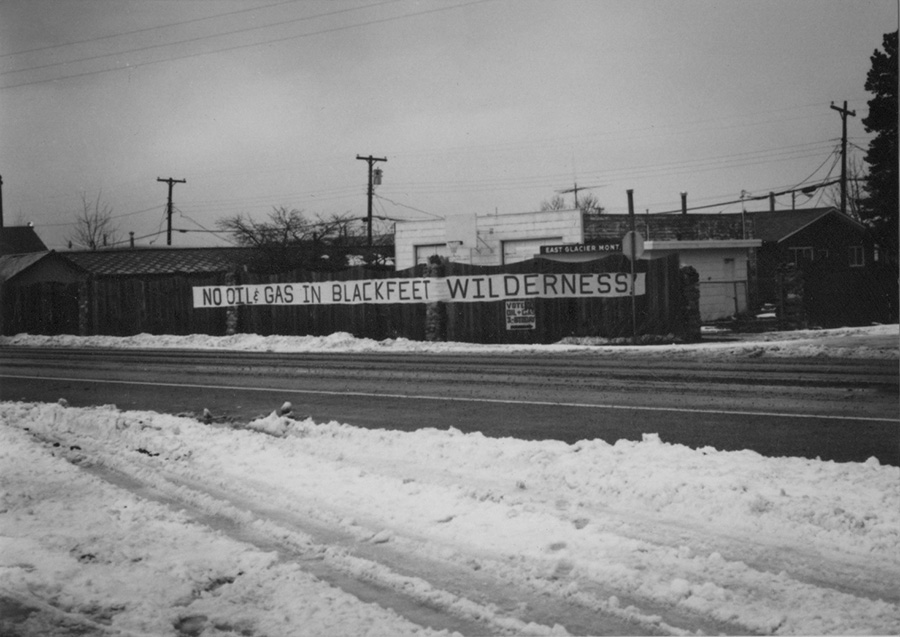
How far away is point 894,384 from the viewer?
36.7ft

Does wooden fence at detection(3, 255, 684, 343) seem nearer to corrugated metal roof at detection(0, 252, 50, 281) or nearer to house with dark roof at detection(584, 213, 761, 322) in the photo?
corrugated metal roof at detection(0, 252, 50, 281)

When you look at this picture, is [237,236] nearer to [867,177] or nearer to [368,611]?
[867,177]

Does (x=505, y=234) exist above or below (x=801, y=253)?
above

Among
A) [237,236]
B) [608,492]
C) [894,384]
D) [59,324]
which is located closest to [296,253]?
[237,236]

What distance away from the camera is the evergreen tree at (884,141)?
7.57 metres

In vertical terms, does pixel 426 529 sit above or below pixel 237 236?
below

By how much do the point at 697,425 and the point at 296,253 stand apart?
109 ft

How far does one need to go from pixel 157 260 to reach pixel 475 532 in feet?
150

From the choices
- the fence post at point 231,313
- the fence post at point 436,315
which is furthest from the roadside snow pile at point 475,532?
the fence post at point 231,313

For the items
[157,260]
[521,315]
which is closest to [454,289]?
[521,315]

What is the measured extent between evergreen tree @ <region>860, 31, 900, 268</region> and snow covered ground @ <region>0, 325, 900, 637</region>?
3538 mm

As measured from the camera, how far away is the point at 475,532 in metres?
5.06

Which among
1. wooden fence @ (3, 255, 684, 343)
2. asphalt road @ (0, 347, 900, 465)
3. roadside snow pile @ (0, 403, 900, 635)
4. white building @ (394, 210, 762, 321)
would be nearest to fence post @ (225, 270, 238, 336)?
wooden fence @ (3, 255, 684, 343)

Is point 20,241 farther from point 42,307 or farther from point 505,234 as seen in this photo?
point 505,234
